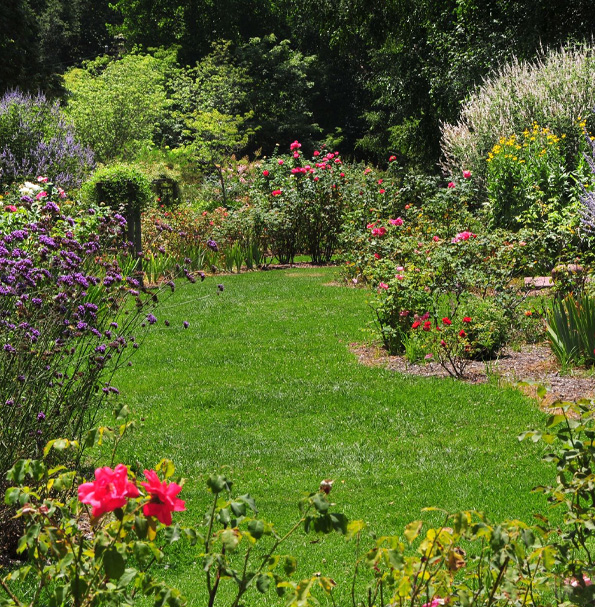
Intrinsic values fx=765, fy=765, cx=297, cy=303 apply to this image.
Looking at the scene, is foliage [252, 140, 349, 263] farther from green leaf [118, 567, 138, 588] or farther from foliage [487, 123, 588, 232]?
green leaf [118, 567, 138, 588]

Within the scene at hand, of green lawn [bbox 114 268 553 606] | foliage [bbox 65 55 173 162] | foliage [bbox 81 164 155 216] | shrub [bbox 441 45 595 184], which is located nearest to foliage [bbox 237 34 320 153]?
foliage [bbox 65 55 173 162]

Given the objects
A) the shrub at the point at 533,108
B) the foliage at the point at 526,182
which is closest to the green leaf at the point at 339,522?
the foliage at the point at 526,182

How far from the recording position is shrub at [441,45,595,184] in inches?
508

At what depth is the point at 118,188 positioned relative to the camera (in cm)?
1234

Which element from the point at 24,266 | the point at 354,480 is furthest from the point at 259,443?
the point at 24,266


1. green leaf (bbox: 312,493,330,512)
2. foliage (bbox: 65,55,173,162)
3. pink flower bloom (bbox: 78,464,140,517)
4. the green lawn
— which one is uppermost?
foliage (bbox: 65,55,173,162)

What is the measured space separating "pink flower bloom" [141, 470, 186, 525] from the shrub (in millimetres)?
11850

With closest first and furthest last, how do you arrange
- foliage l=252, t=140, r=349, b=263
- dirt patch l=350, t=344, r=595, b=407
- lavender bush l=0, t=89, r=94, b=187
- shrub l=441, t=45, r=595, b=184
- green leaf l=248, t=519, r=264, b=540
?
green leaf l=248, t=519, r=264, b=540, dirt patch l=350, t=344, r=595, b=407, shrub l=441, t=45, r=595, b=184, foliage l=252, t=140, r=349, b=263, lavender bush l=0, t=89, r=94, b=187

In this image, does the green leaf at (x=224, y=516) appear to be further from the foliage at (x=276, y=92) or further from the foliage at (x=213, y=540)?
the foliage at (x=276, y=92)

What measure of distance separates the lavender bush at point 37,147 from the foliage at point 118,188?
275 cm

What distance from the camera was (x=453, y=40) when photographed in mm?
21031

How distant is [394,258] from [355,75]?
30392 mm

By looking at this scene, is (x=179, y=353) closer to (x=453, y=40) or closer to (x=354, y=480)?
(x=354, y=480)

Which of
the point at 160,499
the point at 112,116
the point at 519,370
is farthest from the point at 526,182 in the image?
the point at 112,116
